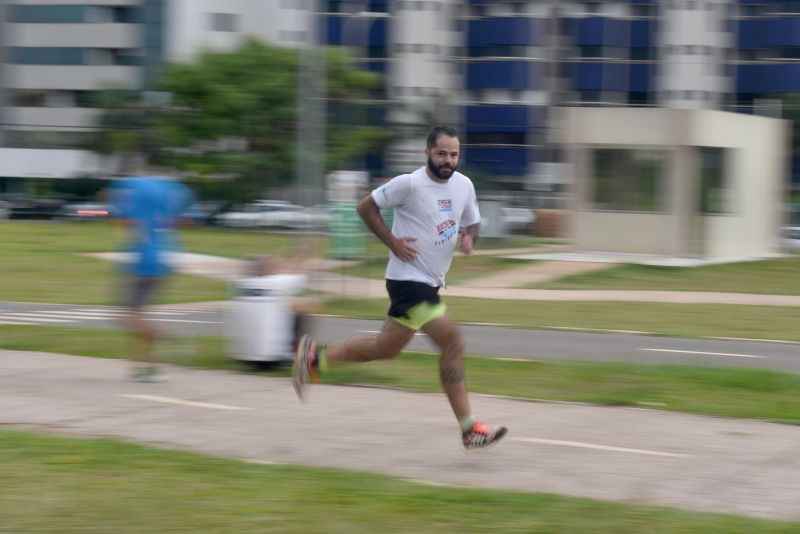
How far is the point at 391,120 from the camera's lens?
1732 inches

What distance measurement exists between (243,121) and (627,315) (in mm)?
28091

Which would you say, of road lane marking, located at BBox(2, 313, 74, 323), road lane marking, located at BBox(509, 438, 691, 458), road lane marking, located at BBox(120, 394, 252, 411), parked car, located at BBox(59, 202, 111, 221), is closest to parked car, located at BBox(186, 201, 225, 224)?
parked car, located at BBox(59, 202, 111, 221)

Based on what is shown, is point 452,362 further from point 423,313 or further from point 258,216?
point 258,216

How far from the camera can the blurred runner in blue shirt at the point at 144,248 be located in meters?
10.2

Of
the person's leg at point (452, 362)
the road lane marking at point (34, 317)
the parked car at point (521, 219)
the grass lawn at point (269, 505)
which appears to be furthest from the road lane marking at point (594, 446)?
the parked car at point (521, 219)

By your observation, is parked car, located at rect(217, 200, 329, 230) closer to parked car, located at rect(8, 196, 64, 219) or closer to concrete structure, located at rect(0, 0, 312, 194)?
parked car, located at rect(8, 196, 64, 219)

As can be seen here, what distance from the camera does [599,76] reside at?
2458 inches

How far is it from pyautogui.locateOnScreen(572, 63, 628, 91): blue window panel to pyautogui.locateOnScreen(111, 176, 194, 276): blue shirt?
53.7 m

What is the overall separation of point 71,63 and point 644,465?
223ft

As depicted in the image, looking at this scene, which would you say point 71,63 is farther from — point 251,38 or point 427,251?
point 427,251

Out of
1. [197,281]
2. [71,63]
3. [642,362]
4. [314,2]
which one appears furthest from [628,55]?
[642,362]

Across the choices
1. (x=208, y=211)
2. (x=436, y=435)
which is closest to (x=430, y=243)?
(x=436, y=435)

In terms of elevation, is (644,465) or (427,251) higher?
(427,251)

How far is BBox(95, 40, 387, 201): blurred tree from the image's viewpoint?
44.5 meters
